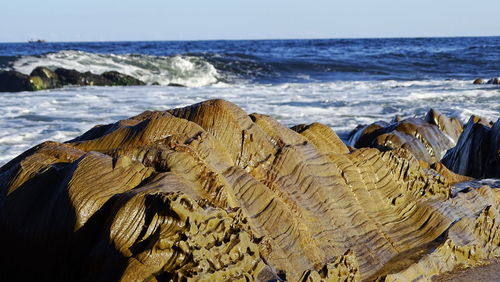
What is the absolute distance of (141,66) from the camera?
1003 inches

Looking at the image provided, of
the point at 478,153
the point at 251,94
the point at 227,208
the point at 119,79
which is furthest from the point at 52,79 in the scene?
the point at 227,208

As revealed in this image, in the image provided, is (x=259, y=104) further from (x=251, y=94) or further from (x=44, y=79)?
(x=44, y=79)

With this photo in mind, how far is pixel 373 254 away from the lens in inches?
125

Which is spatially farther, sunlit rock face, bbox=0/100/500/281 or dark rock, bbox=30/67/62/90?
dark rock, bbox=30/67/62/90

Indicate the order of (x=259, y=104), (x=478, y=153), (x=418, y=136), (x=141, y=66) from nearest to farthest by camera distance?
(x=478, y=153), (x=418, y=136), (x=259, y=104), (x=141, y=66)

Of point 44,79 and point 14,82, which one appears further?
point 44,79

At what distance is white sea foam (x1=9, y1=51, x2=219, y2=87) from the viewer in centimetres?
2394

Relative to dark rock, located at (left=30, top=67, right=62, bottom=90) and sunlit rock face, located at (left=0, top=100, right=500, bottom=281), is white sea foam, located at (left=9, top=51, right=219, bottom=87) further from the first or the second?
sunlit rock face, located at (left=0, top=100, right=500, bottom=281)

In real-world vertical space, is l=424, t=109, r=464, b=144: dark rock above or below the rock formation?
above

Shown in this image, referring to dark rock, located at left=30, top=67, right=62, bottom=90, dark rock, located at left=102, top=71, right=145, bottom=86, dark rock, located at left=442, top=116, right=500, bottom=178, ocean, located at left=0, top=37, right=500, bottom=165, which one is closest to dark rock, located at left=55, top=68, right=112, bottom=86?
dark rock, located at left=30, top=67, right=62, bottom=90

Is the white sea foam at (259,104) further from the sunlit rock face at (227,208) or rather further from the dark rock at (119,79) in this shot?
the sunlit rock face at (227,208)

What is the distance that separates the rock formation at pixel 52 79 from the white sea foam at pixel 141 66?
2.59m

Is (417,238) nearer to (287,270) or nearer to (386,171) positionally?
(386,171)

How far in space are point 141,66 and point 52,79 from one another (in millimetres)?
6810
